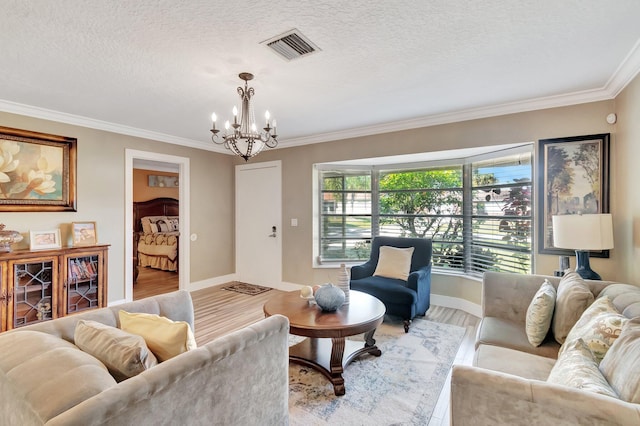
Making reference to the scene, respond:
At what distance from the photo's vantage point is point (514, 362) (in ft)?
5.58

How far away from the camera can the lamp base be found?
252 centimetres

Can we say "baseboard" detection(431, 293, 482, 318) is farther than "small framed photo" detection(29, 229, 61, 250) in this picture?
Yes

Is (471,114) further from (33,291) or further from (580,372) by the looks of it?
(33,291)

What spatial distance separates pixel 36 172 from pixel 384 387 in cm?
424

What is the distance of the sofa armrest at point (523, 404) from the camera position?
0.96 m

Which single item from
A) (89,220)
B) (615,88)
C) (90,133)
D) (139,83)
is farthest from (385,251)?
(90,133)

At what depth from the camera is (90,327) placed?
51.0 inches

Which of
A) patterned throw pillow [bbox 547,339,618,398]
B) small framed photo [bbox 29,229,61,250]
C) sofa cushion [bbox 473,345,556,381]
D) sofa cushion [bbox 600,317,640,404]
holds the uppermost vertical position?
small framed photo [bbox 29,229,61,250]

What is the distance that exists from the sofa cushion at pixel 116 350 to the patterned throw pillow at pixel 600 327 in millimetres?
1900

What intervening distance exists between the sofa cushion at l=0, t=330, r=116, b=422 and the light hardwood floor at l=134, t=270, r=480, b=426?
1.94 meters

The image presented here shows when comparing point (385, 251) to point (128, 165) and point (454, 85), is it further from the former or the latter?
point (128, 165)

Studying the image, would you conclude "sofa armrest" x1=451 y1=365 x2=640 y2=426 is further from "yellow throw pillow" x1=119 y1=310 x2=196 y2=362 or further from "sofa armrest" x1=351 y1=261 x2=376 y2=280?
"sofa armrest" x1=351 y1=261 x2=376 y2=280

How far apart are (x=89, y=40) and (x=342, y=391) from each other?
2.94 metres

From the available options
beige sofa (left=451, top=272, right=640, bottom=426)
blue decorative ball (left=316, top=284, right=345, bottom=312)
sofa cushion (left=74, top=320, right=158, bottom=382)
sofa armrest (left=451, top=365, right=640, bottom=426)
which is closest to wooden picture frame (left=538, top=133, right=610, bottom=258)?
beige sofa (left=451, top=272, right=640, bottom=426)
